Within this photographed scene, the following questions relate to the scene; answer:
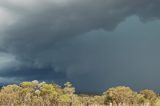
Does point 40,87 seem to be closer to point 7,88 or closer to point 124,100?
point 7,88

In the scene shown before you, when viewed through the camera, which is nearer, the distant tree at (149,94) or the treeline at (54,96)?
the treeline at (54,96)

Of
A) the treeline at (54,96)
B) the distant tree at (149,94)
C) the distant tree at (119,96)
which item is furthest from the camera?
the distant tree at (149,94)

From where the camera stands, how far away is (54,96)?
160m

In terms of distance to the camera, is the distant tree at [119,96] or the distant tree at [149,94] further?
the distant tree at [149,94]

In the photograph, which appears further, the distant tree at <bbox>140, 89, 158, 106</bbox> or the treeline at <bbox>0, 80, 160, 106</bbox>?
the distant tree at <bbox>140, 89, 158, 106</bbox>

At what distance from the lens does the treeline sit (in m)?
159

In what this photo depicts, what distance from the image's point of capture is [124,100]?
17112 centimetres

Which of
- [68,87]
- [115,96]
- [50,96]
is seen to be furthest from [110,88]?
[50,96]

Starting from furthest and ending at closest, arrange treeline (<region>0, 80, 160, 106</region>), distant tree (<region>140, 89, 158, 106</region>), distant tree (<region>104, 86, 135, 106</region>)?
1. distant tree (<region>140, 89, 158, 106</region>)
2. distant tree (<region>104, 86, 135, 106</region>)
3. treeline (<region>0, 80, 160, 106</region>)

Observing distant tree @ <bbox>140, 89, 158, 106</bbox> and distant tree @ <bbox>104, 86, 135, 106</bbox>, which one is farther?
distant tree @ <bbox>140, 89, 158, 106</bbox>

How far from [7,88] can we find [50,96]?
2836 centimetres

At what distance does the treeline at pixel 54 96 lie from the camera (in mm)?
159125

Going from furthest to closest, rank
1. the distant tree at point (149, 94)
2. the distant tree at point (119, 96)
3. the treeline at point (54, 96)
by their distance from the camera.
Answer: the distant tree at point (149, 94) → the distant tree at point (119, 96) → the treeline at point (54, 96)

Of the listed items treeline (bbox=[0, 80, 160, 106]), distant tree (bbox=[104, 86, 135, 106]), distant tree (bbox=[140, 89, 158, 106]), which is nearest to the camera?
treeline (bbox=[0, 80, 160, 106])
